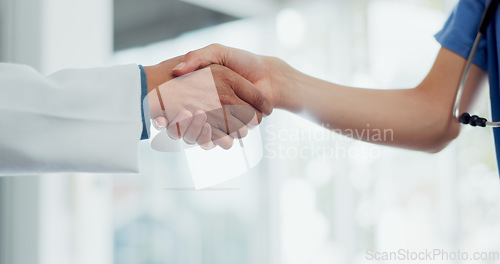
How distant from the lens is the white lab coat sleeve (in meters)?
0.50

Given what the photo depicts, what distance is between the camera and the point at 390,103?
772mm

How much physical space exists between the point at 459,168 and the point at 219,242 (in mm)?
885

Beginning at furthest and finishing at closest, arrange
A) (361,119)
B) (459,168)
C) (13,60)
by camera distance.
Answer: (459,168), (13,60), (361,119)

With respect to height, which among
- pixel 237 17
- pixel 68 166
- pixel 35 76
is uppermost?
pixel 237 17

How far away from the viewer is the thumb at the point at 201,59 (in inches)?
23.0

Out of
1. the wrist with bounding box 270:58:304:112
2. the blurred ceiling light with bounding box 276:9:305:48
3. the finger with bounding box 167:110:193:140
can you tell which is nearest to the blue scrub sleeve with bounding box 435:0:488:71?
the wrist with bounding box 270:58:304:112

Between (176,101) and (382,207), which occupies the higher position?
(176,101)

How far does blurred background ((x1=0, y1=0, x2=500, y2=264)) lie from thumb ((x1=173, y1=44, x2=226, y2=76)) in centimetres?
20

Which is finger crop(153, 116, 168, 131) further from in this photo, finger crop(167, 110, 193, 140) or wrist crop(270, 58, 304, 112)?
wrist crop(270, 58, 304, 112)

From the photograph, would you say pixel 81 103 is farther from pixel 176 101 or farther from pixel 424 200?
pixel 424 200

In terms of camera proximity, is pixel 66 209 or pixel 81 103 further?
pixel 66 209

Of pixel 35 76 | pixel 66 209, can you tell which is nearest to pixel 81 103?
pixel 35 76

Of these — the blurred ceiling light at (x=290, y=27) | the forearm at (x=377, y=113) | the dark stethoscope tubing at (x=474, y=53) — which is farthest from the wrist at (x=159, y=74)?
the blurred ceiling light at (x=290, y=27)

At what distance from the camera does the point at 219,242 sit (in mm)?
1396
